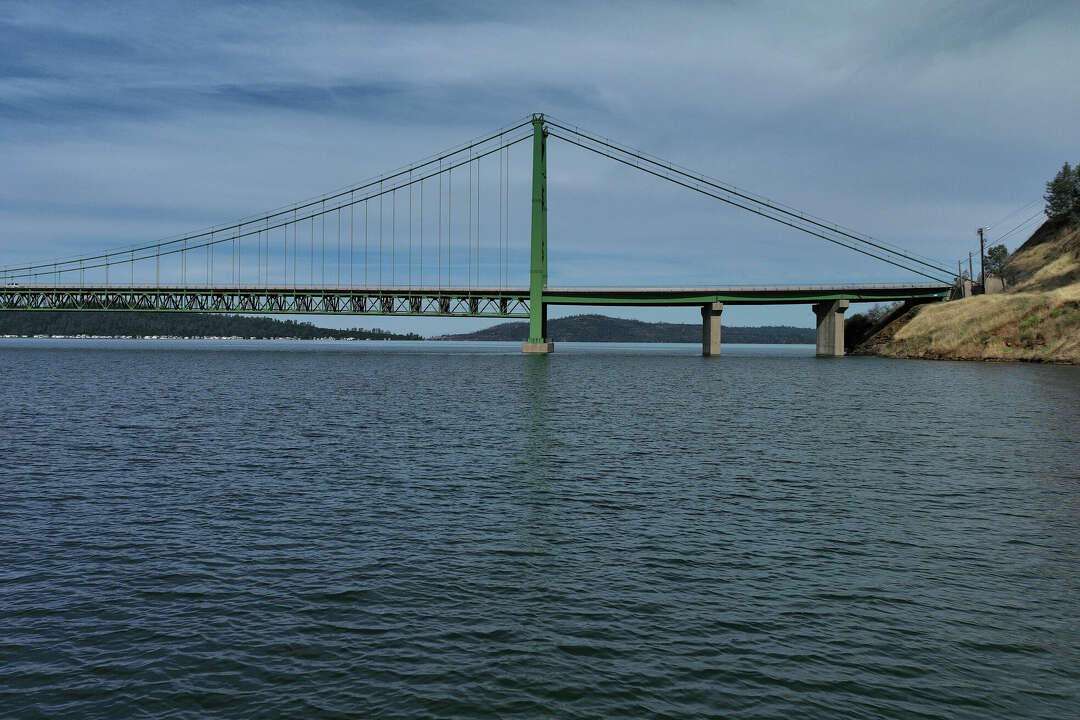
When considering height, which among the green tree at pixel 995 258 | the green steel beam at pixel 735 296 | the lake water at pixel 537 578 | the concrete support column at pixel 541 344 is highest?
the green tree at pixel 995 258

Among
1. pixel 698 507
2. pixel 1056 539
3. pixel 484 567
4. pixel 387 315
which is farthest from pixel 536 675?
pixel 387 315

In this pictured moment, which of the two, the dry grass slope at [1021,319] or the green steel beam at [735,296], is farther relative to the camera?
the green steel beam at [735,296]

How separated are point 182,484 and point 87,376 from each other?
2751 inches

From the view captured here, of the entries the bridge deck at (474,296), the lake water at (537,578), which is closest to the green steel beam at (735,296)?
the bridge deck at (474,296)

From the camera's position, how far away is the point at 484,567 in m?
15.2

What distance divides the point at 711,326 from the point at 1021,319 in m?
59.6

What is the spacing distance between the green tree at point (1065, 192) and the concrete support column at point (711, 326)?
60.7 m

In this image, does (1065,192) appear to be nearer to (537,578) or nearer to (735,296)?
(735,296)

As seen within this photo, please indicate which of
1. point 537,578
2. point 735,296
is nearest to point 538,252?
point 735,296

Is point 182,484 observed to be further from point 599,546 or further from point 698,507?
point 698,507

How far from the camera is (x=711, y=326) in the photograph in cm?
15988

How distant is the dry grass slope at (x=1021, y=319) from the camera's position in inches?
4122

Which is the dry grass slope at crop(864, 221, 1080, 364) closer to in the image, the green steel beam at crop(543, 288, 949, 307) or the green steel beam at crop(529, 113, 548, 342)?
the green steel beam at crop(543, 288, 949, 307)

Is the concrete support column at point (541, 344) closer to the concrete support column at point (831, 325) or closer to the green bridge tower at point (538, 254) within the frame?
the green bridge tower at point (538, 254)
